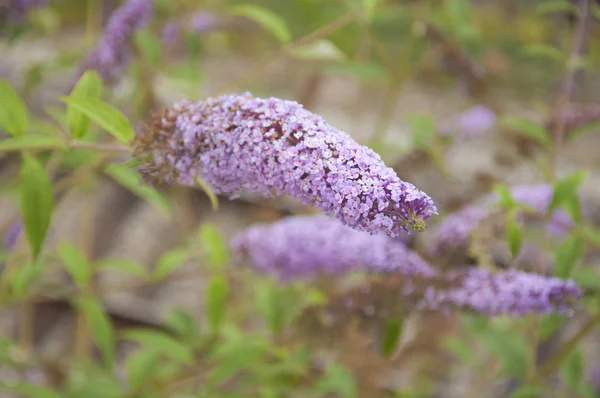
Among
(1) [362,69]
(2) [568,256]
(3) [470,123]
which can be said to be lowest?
(2) [568,256]

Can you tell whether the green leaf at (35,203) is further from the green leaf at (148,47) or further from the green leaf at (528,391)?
the green leaf at (528,391)

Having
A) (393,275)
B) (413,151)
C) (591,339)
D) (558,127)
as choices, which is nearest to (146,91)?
(413,151)

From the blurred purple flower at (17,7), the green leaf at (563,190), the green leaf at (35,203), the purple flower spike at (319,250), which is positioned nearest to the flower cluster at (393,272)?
the purple flower spike at (319,250)

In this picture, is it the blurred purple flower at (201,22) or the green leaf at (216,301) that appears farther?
the blurred purple flower at (201,22)

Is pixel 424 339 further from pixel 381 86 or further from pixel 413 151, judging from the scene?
pixel 381 86

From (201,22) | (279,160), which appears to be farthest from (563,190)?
(201,22)

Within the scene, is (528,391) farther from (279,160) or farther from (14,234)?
(14,234)
